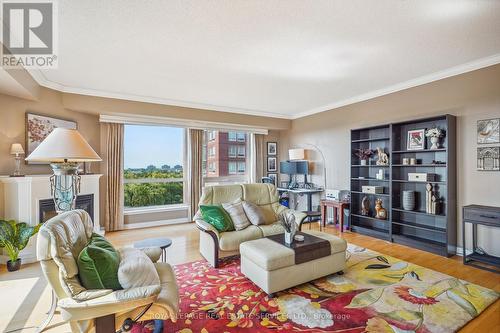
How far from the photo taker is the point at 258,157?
6793 mm

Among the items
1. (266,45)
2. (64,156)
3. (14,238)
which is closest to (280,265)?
(64,156)

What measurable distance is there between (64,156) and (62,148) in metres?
0.08

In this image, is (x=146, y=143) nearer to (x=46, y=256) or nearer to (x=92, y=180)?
(x=92, y=180)

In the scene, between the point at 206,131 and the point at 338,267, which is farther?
the point at 206,131

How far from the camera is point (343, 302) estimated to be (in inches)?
93.2

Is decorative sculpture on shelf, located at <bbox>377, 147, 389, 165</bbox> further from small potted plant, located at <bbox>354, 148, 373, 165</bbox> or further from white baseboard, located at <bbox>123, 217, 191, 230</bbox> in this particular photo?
white baseboard, located at <bbox>123, 217, 191, 230</bbox>

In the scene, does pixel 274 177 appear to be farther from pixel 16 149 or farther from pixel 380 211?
pixel 16 149

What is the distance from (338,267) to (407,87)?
329 cm

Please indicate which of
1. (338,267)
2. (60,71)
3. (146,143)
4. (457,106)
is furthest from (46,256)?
(457,106)

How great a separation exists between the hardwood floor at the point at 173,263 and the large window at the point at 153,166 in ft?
3.07

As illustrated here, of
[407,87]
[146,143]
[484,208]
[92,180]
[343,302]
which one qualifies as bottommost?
[343,302]

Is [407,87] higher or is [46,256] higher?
[407,87]

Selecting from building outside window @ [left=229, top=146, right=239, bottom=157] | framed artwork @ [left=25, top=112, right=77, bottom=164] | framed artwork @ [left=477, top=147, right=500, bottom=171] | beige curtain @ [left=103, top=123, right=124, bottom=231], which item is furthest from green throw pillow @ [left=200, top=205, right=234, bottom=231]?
framed artwork @ [left=477, top=147, right=500, bottom=171]

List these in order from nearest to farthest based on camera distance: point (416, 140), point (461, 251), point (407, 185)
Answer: point (461, 251)
point (416, 140)
point (407, 185)
